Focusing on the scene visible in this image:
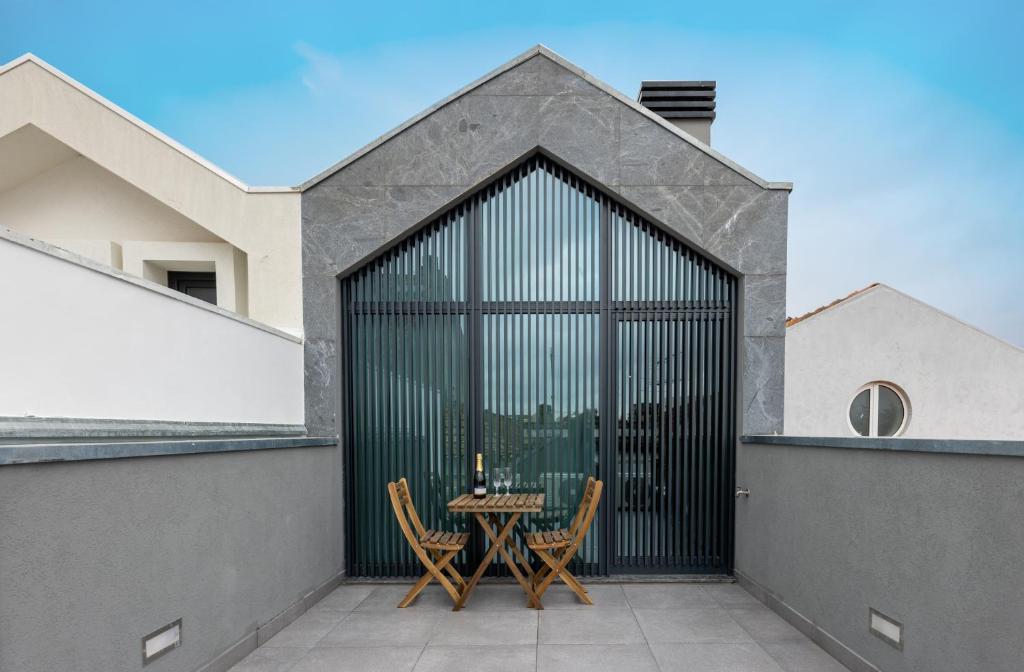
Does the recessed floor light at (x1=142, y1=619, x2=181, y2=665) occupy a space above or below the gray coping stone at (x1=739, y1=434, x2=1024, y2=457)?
below

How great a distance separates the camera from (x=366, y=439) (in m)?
4.71

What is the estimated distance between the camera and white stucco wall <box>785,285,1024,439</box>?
5.40m

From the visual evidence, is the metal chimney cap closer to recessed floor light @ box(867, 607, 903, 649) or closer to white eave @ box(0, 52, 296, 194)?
white eave @ box(0, 52, 296, 194)

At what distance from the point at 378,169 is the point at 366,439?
2549mm

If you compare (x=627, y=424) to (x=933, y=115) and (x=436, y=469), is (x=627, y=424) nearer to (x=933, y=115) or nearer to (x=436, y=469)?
(x=436, y=469)

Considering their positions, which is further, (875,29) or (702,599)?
(875,29)

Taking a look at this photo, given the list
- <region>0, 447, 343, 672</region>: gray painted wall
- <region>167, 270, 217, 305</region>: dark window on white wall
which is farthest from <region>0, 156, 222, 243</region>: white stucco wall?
<region>0, 447, 343, 672</region>: gray painted wall

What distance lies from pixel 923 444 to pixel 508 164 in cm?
368

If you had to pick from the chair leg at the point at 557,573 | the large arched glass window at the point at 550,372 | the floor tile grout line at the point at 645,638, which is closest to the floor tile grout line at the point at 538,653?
the chair leg at the point at 557,573

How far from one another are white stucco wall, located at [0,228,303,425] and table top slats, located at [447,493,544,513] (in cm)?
173

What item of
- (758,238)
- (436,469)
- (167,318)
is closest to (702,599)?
(436,469)

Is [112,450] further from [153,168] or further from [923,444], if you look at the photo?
[923,444]

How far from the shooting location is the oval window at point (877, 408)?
5598 mm

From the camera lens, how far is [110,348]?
7.94 ft
